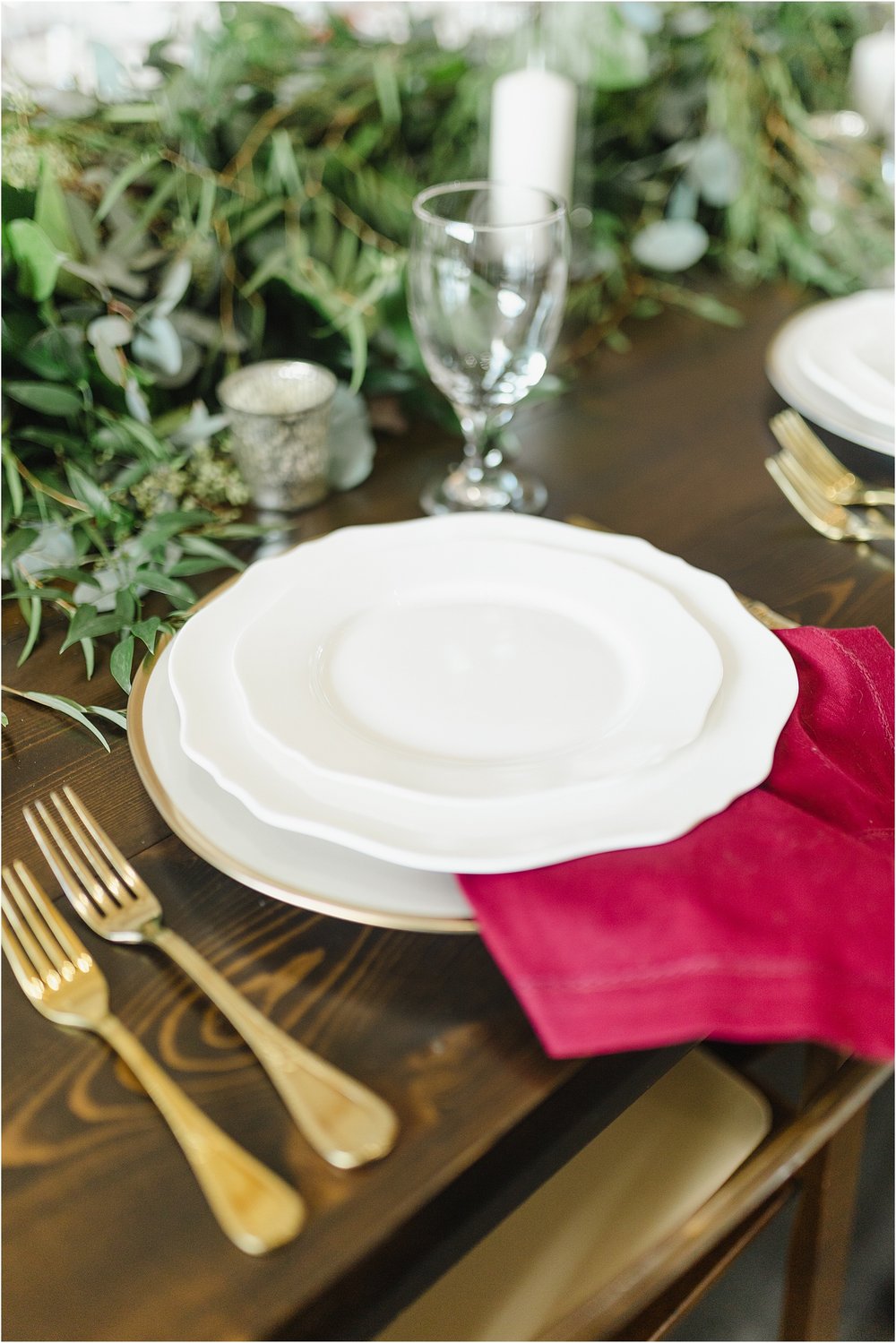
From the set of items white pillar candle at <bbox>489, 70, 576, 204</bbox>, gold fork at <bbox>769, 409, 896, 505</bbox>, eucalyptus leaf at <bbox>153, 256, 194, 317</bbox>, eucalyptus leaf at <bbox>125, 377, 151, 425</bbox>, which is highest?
white pillar candle at <bbox>489, 70, 576, 204</bbox>

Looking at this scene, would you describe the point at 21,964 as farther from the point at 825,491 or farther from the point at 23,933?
the point at 825,491

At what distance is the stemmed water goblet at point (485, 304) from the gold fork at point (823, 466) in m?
0.19

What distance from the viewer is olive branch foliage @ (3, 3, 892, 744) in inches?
27.7

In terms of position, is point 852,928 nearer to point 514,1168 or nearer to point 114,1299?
point 514,1168

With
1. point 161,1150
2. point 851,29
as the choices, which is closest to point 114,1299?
point 161,1150

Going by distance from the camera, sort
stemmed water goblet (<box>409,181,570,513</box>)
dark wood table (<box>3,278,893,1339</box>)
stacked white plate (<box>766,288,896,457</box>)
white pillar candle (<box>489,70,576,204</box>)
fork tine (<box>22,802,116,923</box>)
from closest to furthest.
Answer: dark wood table (<box>3,278,893,1339</box>) < fork tine (<box>22,802,116,923</box>) < stemmed water goblet (<box>409,181,570,513</box>) < stacked white plate (<box>766,288,896,457</box>) < white pillar candle (<box>489,70,576,204</box>)

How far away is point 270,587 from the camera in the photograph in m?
0.57

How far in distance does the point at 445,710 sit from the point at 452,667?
0.04m

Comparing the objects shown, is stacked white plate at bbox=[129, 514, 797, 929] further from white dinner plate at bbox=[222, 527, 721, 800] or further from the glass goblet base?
the glass goblet base

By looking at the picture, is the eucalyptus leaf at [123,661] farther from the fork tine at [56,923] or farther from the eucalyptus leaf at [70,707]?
the fork tine at [56,923]

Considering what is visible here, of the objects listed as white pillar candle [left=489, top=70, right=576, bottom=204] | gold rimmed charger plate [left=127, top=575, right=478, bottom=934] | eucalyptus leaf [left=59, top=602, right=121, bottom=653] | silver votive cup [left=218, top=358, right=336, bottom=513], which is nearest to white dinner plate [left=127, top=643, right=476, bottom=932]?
gold rimmed charger plate [left=127, top=575, right=478, bottom=934]

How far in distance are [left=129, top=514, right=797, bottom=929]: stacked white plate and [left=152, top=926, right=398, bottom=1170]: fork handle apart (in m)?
0.05

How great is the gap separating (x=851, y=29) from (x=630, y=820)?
1.30 metres

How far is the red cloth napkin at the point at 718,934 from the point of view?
0.38 m
